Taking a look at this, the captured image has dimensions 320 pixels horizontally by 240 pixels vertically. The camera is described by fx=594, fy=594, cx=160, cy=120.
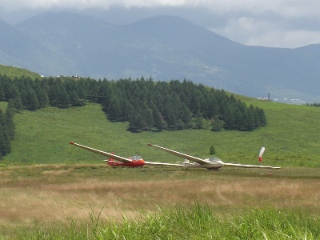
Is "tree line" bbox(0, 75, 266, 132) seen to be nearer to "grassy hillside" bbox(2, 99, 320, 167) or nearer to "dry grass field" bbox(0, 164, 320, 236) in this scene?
"grassy hillside" bbox(2, 99, 320, 167)

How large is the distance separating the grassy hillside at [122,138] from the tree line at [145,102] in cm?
318

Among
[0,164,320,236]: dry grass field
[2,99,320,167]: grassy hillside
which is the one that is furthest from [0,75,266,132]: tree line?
[0,164,320,236]: dry grass field

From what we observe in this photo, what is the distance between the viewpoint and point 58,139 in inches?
5128

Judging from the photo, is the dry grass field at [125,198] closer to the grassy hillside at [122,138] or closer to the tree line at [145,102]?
the grassy hillside at [122,138]

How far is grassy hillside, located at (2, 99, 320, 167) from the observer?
120m

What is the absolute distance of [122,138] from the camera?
5581 inches

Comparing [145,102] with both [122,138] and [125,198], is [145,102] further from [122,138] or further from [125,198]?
[125,198]

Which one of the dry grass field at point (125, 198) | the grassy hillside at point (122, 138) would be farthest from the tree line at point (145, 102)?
the dry grass field at point (125, 198)

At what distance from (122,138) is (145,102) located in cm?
2234

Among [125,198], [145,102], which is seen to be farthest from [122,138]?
[125,198]

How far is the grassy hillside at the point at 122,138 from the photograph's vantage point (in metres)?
120

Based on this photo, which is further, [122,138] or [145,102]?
[145,102]

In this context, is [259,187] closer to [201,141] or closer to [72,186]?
[72,186]

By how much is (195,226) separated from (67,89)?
507ft
